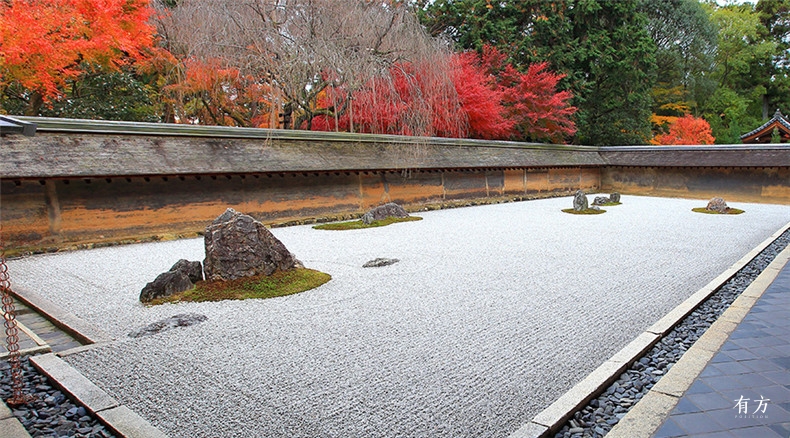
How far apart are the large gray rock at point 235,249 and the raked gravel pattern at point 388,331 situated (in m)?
0.62

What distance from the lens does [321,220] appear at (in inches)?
461

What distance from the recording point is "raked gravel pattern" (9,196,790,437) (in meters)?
2.80

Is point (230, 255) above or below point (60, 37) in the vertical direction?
below

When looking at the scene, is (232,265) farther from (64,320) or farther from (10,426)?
(10,426)

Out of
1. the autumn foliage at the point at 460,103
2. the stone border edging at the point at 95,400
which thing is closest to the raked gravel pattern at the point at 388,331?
the stone border edging at the point at 95,400

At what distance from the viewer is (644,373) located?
10.8 ft

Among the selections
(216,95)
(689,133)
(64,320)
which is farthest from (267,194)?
(689,133)

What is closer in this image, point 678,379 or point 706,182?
point 678,379

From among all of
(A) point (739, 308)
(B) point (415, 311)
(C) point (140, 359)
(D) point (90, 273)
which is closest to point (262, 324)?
(C) point (140, 359)

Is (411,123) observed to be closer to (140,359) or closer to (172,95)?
(172,95)

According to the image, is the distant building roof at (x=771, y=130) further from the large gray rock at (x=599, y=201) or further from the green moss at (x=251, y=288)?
the green moss at (x=251, y=288)

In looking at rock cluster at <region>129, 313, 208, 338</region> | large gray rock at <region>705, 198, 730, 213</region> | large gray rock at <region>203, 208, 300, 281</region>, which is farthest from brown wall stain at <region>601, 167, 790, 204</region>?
rock cluster at <region>129, 313, 208, 338</region>

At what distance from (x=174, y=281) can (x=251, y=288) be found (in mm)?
831

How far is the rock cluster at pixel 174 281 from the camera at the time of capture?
5.07 meters
